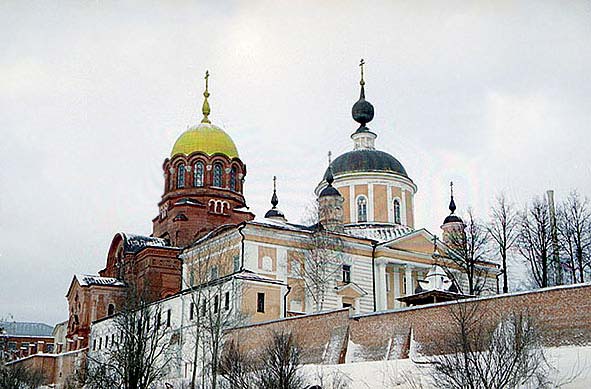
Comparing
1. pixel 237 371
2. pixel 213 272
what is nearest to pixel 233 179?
pixel 213 272

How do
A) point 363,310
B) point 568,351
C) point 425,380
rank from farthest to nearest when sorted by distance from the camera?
point 363,310, point 425,380, point 568,351

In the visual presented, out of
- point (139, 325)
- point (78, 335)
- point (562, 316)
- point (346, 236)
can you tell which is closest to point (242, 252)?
point (346, 236)

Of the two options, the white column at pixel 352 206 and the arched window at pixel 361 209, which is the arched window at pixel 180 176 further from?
the arched window at pixel 361 209

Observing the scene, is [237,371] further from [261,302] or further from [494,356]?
[261,302]

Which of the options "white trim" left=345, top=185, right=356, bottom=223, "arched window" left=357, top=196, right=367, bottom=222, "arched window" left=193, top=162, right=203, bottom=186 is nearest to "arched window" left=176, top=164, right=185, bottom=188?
"arched window" left=193, top=162, right=203, bottom=186

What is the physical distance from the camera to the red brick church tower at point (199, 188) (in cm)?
4703

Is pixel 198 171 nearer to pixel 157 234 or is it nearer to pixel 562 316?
pixel 157 234

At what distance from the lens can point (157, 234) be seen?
1948 inches

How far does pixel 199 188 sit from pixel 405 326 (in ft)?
89.3

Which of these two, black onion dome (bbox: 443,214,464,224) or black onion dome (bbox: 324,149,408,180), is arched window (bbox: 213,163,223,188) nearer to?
black onion dome (bbox: 324,149,408,180)

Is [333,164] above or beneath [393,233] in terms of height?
above

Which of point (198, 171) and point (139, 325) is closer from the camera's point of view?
point (139, 325)

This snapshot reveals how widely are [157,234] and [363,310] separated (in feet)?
52.6

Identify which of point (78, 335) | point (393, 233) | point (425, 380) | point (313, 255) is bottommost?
point (425, 380)
